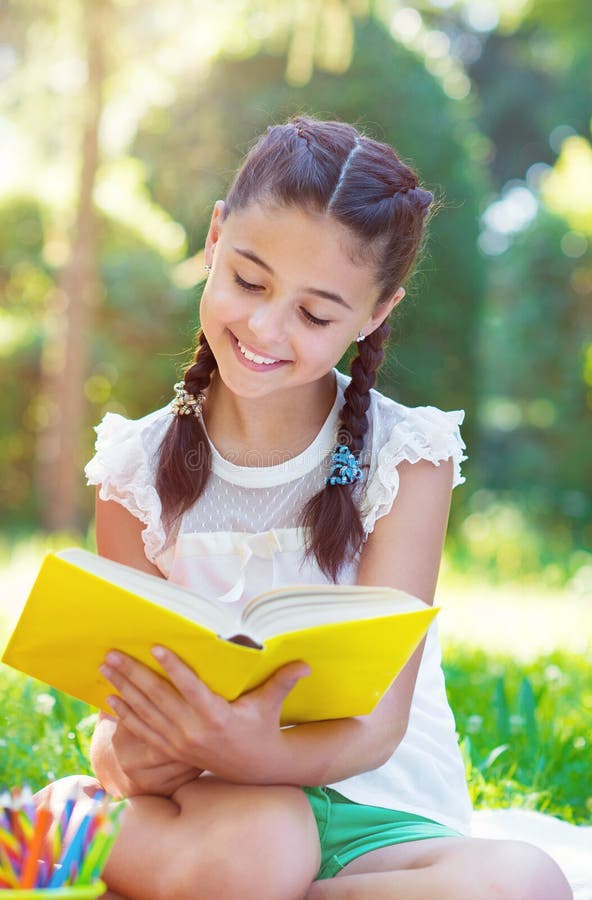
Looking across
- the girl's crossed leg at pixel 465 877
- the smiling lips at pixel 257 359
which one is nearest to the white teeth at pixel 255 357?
the smiling lips at pixel 257 359

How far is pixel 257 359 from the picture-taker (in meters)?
2.11

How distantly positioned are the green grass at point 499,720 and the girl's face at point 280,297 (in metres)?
1.13

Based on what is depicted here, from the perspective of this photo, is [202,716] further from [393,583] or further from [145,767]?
[393,583]

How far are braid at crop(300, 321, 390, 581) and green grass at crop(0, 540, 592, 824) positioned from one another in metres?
0.91

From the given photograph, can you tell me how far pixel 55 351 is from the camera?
8250 millimetres

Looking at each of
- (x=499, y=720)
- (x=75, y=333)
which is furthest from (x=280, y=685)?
(x=75, y=333)

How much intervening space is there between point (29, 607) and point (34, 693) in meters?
1.88

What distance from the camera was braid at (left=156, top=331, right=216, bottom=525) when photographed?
2.30 meters

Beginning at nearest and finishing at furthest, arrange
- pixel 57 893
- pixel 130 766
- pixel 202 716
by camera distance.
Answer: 1. pixel 57 893
2. pixel 202 716
3. pixel 130 766

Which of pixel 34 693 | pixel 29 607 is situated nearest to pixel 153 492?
pixel 29 607

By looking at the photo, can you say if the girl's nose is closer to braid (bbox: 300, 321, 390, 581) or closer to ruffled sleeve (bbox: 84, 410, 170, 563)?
braid (bbox: 300, 321, 390, 581)

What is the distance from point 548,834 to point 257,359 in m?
1.23

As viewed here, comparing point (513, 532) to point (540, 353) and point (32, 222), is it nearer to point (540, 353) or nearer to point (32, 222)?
point (540, 353)

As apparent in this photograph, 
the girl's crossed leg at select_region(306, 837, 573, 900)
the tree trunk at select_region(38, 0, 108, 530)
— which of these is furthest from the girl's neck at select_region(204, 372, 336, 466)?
the tree trunk at select_region(38, 0, 108, 530)
